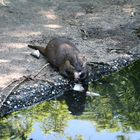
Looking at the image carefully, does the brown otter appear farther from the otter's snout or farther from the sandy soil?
the sandy soil

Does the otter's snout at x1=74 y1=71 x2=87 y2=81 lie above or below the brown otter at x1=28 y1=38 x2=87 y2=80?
below

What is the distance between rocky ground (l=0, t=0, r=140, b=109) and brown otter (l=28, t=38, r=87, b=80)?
0.45 feet

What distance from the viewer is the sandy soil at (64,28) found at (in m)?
8.23

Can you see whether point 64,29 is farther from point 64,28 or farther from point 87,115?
point 87,115

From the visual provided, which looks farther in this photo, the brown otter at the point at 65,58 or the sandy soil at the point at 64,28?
the sandy soil at the point at 64,28

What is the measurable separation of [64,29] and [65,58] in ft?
5.88

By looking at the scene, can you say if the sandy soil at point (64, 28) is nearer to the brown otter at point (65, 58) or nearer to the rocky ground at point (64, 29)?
the rocky ground at point (64, 29)

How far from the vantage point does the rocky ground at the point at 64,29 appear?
26.8 ft

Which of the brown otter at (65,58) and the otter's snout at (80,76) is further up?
the brown otter at (65,58)

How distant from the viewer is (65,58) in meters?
7.97

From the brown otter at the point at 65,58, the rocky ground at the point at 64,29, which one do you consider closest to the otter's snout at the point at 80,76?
the brown otter at the point at 65,58

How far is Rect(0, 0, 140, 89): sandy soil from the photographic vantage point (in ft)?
27.0

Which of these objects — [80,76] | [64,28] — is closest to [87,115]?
[80,76]

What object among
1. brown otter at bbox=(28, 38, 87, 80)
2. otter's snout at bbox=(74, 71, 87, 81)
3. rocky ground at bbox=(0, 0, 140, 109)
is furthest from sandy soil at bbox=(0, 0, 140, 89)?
otter's snout at bbox=(74, 71, 87, 81)
